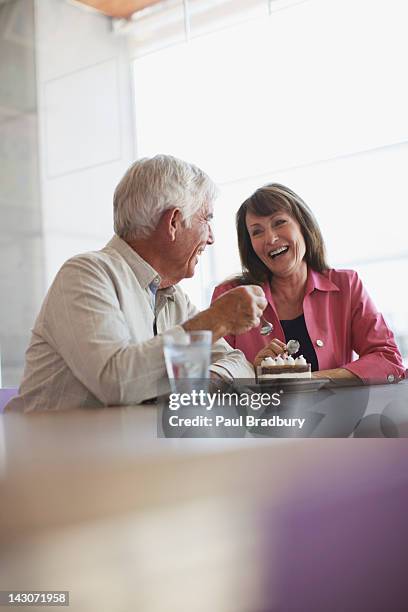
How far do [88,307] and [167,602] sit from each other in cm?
84

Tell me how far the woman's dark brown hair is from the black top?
20 centimetres

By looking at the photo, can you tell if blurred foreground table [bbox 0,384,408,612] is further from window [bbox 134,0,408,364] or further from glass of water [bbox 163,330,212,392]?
window [bbox 134,0,408,364]

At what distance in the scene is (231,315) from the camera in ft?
3.92

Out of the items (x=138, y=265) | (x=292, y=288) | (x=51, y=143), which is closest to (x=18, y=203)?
(x=51, y=143)

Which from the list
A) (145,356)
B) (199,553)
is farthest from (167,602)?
(145,356)

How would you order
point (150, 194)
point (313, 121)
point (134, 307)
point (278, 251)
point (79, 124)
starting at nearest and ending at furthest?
point (134, 307) → point (150, 194) → point (278, 251) → point (313, 121) → point (79, 124)

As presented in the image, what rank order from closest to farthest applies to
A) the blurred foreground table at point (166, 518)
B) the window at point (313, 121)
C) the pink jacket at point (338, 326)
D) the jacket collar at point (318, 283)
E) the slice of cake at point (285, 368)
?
the blurred foreground table at point (166, 518), the slice of cake at point (285, 368), the pink jacket at point (338, 326), the jacket collar at point (318, 283), the window at point (313, 121)

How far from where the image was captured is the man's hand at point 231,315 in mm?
1192

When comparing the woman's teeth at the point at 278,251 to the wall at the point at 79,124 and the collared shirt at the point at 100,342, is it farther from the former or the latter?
the wall at the point at 79,124

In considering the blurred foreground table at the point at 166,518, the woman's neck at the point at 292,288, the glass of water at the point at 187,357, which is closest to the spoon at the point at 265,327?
the woman's neck at the point at 292,288

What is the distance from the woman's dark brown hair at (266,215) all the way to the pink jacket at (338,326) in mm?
70

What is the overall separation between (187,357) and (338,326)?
1.45 meters

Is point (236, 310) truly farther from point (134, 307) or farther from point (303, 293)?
point (303, 293)

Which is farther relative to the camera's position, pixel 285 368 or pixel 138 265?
pixel 138 265
